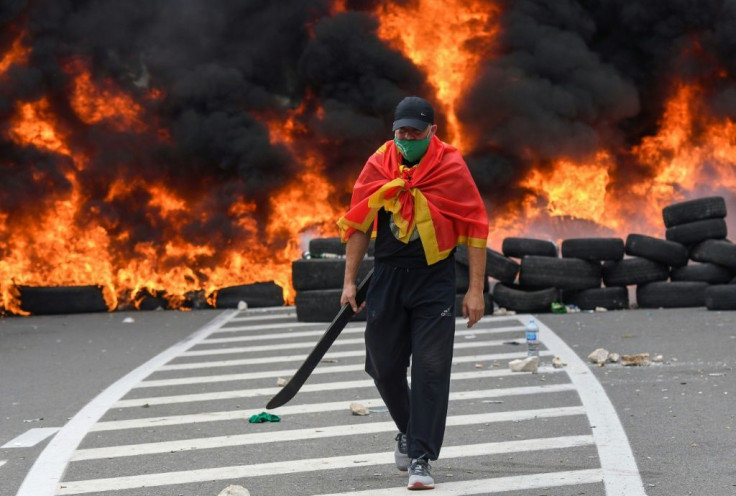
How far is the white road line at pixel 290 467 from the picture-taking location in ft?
21.5

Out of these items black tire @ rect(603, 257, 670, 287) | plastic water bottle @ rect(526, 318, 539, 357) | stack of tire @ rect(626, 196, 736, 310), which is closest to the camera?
plastic water bottle @ rect(526, 318, 539, 357)

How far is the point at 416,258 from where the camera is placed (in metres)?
6.37

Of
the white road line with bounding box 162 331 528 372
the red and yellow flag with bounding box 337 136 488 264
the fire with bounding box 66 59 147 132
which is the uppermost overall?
the fire with bounding box 66 59 147 132

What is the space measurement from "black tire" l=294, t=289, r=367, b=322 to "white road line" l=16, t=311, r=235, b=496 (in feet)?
11.1

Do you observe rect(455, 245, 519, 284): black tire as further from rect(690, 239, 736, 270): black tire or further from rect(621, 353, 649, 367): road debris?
rect(621, 353, 649, 367): road debris

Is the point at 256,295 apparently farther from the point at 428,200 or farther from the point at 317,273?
the point at 428,200

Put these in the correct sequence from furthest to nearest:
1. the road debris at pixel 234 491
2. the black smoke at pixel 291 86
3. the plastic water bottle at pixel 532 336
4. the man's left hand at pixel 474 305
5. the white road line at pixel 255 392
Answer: the black smoke at pixel 291 86
the plastic water bottle at pixel 532 336
the white road line at pixel 255 392
the man's left hand at pixel 474 305
the road debris at pixel 234 491

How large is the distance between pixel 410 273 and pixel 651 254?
1144cm

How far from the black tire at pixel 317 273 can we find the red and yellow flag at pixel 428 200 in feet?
32.5

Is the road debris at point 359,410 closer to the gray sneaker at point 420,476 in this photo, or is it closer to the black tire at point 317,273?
the gray sneaker at point 420,476

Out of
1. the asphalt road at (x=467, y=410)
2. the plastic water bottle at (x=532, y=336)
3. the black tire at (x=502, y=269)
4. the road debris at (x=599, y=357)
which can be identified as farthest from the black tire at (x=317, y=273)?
the road debris at (x=599, y=357)

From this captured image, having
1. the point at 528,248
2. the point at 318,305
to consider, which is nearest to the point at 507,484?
the point at 318,305

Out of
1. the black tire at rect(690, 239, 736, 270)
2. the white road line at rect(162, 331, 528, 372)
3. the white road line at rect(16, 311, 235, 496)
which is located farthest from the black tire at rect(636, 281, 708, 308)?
the white road line at rect(16, 311, 235, 496)

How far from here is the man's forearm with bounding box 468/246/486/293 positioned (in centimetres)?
640
